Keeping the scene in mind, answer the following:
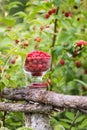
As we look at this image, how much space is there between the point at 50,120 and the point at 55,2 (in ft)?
2.19

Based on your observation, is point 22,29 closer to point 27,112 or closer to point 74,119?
point 74,119

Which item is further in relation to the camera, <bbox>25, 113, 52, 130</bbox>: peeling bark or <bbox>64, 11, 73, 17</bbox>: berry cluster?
<bbox>64, 11, 73, 17</bbox>: berry cluster

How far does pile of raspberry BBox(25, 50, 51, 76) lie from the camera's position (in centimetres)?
190

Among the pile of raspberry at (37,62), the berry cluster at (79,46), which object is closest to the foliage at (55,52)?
the berry cluster at (79,46)

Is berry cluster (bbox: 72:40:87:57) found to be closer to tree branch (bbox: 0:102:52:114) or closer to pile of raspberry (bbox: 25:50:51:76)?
pile of raspberry (bbox: 25:50:51:76)

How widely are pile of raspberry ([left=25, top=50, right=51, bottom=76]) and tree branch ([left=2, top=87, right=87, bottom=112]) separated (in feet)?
0.32

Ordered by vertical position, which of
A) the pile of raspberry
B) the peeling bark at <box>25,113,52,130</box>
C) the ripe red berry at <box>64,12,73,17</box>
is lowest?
the peeling bark at <box>25,113,52,130</box>

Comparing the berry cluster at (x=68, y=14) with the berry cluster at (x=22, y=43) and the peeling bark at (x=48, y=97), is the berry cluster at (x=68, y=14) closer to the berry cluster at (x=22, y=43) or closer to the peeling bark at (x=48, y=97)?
the berry cluster at (x=22, y=43)

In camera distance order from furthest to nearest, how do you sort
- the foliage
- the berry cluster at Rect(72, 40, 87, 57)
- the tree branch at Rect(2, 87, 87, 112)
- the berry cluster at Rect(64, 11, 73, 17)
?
1. the berry cluster at Rect(64, 11, 73, 17)
2. the foliage
3. the berry cluster at Rect(72, 40, 87, 57)
4. the tree branch at Rect(2, 87, 87, 112)

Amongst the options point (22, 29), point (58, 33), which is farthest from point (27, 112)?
point (22, 29)

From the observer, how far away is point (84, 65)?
3186 millimetres

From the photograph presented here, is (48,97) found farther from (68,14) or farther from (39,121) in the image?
(68,14)

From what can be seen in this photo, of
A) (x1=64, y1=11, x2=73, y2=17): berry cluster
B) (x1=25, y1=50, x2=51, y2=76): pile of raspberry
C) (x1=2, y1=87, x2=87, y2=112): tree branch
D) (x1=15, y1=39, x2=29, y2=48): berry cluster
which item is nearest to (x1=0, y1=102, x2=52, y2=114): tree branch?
(x1=2, y1=87, x2=87, y2=112): tree branch

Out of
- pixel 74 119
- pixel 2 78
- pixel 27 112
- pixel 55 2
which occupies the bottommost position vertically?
pixel 74 119
